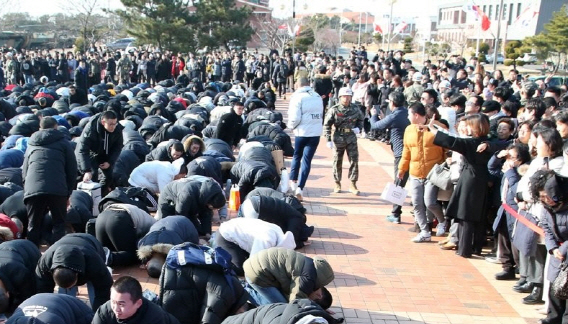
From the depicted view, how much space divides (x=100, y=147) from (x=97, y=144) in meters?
0.06

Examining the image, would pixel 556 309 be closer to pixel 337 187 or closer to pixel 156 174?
pixel 337 187

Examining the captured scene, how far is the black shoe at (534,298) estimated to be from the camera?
6.11 meters

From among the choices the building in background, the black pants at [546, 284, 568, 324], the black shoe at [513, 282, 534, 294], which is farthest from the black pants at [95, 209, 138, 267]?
the building in background

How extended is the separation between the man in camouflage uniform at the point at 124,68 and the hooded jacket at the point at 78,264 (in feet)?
72.1

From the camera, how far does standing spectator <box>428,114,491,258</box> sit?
6.90m

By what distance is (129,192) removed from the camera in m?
7.71

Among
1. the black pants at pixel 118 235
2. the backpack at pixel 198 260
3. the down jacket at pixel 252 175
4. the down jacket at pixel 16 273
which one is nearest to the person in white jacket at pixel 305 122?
the down jacket at pixel 252 175

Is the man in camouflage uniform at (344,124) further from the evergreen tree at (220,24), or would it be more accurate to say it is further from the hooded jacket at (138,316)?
the evergreen tree at (220,24)

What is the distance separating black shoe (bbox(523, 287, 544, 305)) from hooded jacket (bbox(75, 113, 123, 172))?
5814 millimetres

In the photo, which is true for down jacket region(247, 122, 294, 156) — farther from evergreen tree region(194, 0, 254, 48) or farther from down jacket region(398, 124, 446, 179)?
evergreen tree region(194, 0, 254, 48)

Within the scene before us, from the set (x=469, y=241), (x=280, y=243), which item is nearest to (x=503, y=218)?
(x=469, y=241)

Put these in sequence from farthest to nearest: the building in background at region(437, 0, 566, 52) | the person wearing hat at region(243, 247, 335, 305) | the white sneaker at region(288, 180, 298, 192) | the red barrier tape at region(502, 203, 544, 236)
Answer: the building in background at region(437, 0, 566, 52)
the white sneaker at region(288, 180, 298, 192)
the red barrier tape at region(502, 203, 544, 236)
the person wearing hat at region(243, 247, 335, 305)

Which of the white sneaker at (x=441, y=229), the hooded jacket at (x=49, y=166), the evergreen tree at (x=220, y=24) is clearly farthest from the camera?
the evergreen tree at (x=220, y=24)

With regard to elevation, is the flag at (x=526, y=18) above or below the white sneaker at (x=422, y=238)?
above
